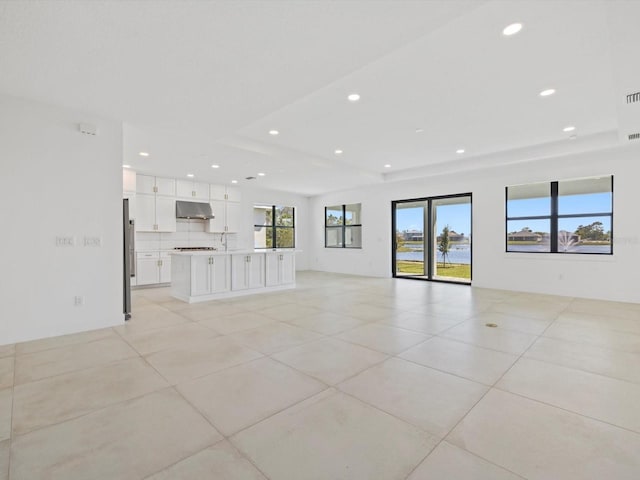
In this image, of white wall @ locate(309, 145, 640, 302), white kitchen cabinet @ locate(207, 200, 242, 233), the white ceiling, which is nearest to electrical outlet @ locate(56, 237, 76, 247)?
the white ceiling

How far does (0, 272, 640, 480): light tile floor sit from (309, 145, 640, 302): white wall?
→ 7.16 ft

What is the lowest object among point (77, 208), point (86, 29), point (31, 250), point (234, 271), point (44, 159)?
point (234, 271)

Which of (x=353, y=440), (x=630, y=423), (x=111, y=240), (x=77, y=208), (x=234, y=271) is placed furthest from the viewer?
(x=234, y=271)

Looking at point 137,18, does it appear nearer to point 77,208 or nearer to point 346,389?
point 77,208

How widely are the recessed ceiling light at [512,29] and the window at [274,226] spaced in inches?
333

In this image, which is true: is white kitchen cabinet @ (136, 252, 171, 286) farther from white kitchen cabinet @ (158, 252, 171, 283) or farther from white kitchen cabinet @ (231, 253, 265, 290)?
white kitchen cabinet @ (231, 253, 265, 290)

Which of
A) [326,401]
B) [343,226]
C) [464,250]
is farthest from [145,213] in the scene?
[464,250]

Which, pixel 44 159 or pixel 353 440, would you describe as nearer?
pixel 353 440

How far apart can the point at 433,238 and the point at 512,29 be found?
6450 mm

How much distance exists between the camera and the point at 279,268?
7.43 metres

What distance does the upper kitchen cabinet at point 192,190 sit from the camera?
821 cm

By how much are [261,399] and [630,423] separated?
2444mm

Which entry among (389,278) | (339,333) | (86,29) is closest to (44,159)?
(86,29)

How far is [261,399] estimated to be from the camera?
2.32 meters
